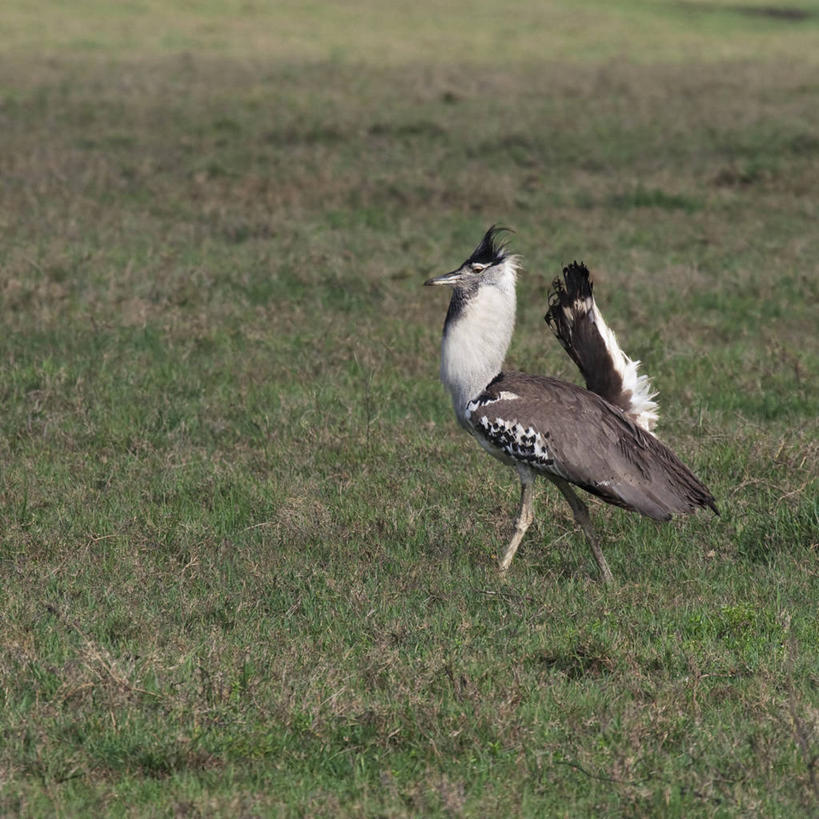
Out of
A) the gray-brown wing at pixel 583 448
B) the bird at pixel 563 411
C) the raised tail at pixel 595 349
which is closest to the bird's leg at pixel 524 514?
the bird at pixel 563 411

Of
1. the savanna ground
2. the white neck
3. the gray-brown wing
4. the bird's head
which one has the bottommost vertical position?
the savanna ground

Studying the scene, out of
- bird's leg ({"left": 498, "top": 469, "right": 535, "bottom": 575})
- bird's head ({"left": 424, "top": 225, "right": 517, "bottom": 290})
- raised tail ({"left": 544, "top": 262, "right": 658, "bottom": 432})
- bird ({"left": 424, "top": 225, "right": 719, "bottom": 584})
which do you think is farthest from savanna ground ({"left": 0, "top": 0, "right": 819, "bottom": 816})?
bird's head ({"left": 424, "top": 225, "right": 517, "bottom": 290})

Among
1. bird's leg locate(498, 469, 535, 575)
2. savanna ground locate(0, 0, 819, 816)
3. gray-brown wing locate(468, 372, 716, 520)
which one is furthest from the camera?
bird's leg locate(498, 469, 535, 575)

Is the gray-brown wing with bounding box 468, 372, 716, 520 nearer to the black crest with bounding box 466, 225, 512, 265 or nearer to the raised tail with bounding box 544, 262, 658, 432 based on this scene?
the raised tail with bounding box 544, 262, 658, 432

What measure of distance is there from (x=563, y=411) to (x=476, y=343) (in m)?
0.55

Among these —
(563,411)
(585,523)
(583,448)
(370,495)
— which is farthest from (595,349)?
(370,495)

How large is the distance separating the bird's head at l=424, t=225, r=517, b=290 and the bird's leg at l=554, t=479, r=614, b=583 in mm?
1046

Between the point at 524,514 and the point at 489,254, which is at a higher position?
the point at 489,254

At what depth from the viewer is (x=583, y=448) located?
628cm

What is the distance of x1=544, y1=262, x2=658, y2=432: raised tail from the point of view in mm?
6891

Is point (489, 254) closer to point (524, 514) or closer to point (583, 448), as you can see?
point (583, 448)

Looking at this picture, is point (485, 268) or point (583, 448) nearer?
point (583, 448)

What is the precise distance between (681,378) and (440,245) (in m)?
4.23

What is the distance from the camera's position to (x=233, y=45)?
30.9 metres
